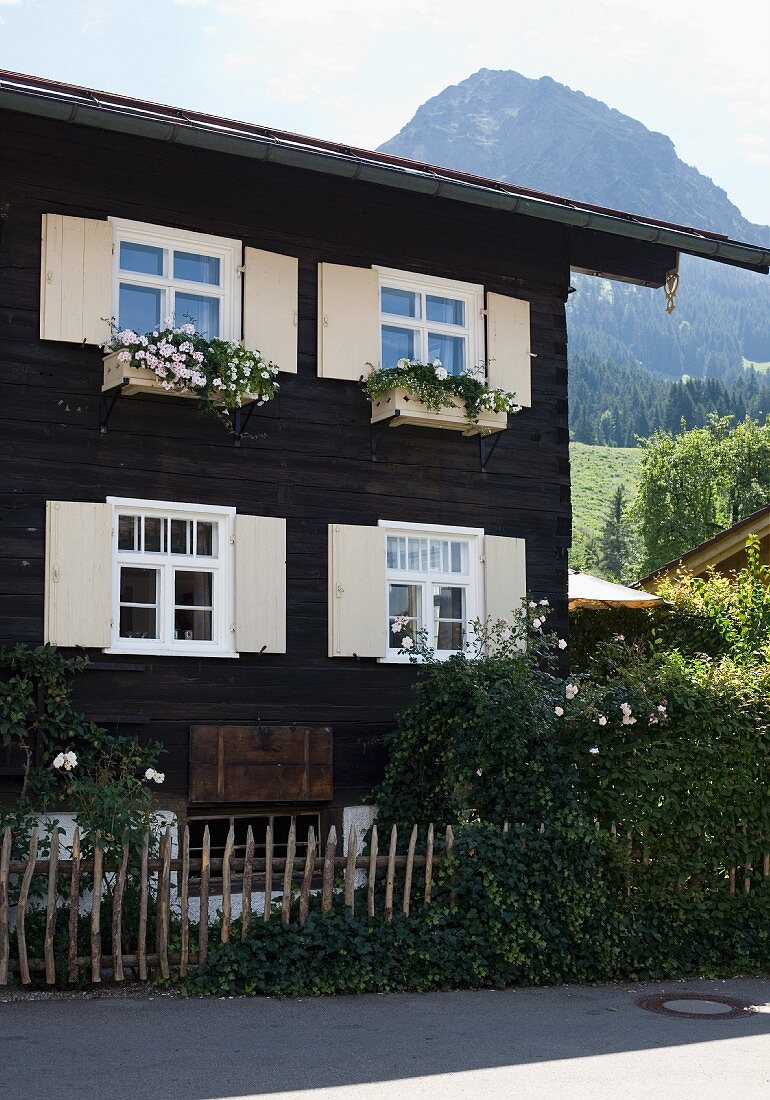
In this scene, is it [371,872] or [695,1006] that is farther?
[371,872]

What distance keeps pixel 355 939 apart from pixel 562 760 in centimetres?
257

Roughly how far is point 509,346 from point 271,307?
291 centimetres

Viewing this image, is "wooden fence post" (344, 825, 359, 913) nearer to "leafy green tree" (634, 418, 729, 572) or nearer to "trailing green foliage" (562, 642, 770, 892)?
"trailing green foliage" (562, 642, 770, 892)

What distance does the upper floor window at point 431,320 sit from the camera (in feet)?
48.8

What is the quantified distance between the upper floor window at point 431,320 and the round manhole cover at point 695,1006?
7.15 m

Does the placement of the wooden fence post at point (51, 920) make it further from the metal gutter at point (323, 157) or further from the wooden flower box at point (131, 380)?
the metal gutter at point (323, 157)

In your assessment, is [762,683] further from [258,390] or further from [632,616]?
[632,616]

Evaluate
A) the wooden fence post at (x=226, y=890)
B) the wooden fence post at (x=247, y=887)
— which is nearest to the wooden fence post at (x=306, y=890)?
the wooden fence post at (x=247, y=887)

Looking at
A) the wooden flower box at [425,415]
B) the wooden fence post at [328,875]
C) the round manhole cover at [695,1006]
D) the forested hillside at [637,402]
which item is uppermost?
the forested hillside at [637,402]

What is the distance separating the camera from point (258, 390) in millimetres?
13258

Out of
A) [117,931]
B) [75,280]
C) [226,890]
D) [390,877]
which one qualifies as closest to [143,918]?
[117,931]

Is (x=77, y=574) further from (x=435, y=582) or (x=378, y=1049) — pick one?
(x=378, y=1049)

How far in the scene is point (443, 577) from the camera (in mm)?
14789

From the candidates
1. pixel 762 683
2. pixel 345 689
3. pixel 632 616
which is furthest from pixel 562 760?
pixel 632 616
